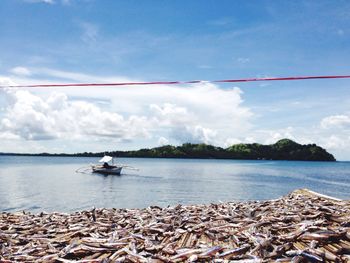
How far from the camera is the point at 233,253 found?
7031 millimetres

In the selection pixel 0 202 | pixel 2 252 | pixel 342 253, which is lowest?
pixel 0 202

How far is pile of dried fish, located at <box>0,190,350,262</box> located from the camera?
697cm

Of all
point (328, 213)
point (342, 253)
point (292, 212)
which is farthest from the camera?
point (292, 212)

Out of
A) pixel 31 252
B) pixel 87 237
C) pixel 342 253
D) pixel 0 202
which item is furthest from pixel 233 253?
pixel 0 202

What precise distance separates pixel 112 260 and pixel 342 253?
4.70 m

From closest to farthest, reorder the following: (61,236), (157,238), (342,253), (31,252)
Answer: (342,253) < (31,252) < (157,238) < (61,236)

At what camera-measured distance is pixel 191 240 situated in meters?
8.57

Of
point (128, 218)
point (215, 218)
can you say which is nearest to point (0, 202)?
point (128, 218)

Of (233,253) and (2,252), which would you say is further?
(2,252)

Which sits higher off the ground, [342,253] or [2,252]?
[342,253]

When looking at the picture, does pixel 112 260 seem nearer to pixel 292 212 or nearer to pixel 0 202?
pixel 292 212

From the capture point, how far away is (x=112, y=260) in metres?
7.00

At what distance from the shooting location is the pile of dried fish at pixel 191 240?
22.9 ft

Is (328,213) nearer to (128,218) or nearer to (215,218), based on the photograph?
(215,218)
